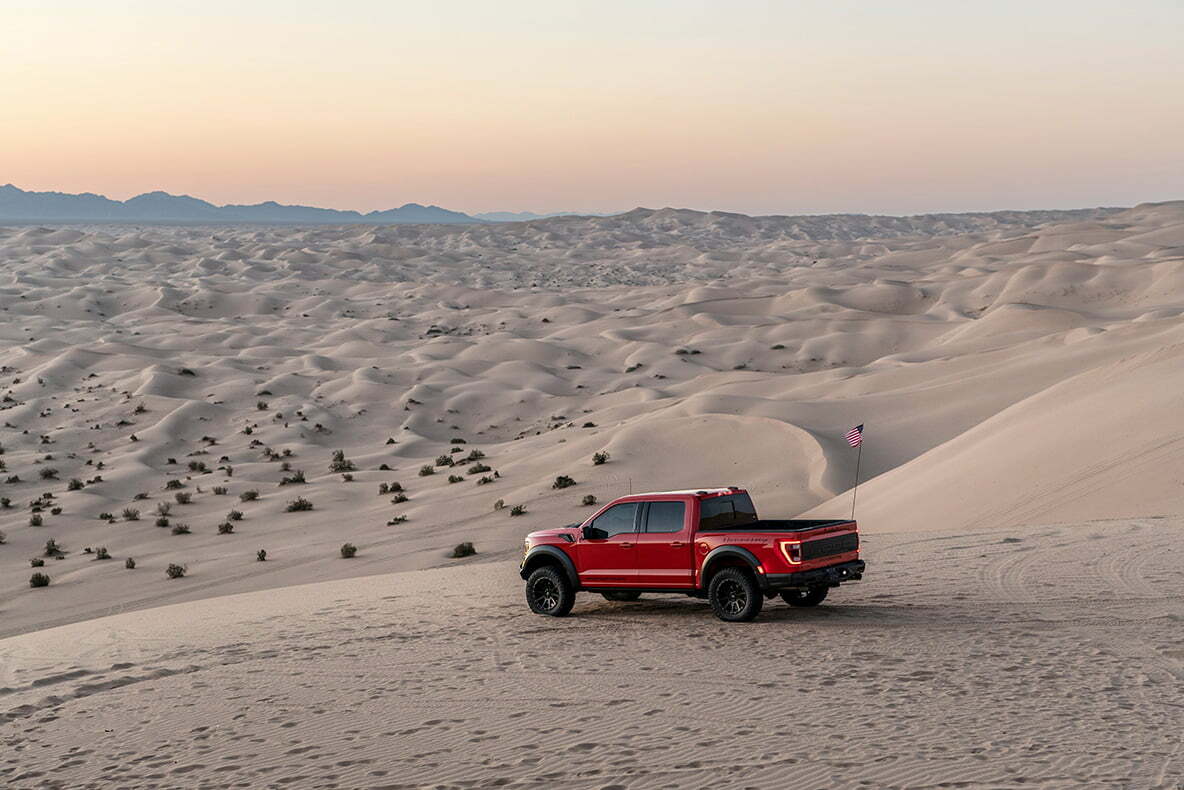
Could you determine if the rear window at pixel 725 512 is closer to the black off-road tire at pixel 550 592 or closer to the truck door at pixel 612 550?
the truck door at pixel 612 550

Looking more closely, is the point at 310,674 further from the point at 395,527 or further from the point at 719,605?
the point at 395,527

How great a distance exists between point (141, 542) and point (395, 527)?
6.09 meters

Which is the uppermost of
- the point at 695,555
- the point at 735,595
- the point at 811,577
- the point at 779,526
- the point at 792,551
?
the point at 779,526

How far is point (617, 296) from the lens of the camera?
318 ft

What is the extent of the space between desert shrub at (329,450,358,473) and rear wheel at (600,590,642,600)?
2257 cm

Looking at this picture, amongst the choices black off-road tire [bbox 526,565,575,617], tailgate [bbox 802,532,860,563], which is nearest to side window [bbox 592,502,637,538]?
black off-road tire [bbox 526,565,575,617]

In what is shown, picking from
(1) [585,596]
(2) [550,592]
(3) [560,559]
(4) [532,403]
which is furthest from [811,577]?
(4) [532,403]

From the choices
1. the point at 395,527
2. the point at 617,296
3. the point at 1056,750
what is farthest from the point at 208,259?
the point at 1056,750

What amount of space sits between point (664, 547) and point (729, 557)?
34.4 inches

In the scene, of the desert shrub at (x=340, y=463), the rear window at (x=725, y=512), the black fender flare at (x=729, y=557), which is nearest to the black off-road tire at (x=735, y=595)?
the black fender flare at (x=729, y=557)

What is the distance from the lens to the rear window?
13781 millimetres

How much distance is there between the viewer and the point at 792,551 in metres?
12.7

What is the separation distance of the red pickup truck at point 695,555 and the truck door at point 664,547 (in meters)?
0.01

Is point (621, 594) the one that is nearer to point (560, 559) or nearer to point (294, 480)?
point (560, 559)
